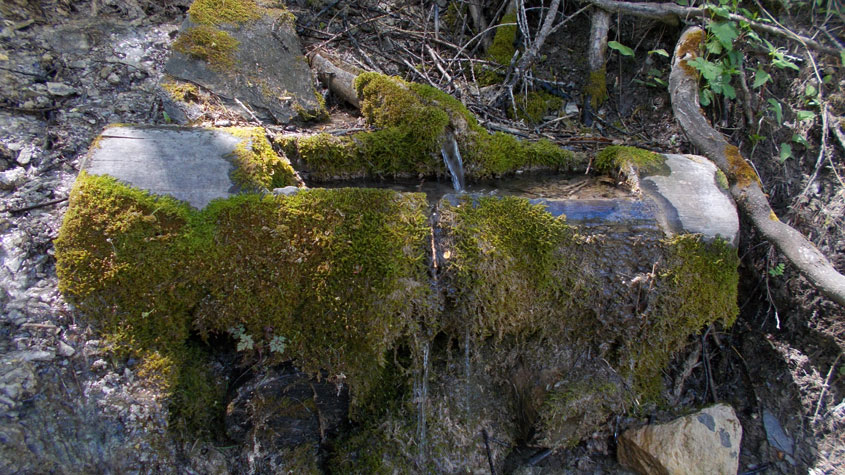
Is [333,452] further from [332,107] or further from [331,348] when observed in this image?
[332,107]

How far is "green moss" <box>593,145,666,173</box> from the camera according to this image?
10.4 ft

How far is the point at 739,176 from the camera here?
343 cm

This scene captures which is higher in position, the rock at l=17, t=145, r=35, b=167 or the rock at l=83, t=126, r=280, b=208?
the rock at l=83, t=126, r=280, b=208

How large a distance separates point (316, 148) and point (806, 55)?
3.93m

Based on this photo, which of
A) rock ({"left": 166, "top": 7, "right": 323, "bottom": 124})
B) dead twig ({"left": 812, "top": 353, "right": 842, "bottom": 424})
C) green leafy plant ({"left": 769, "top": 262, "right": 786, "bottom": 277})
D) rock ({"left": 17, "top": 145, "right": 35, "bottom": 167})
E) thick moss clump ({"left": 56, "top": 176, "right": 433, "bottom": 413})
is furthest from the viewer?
rock ({"left": 166, "top": 7, "right": 323, "bottom": 124})

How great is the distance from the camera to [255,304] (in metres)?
2.44


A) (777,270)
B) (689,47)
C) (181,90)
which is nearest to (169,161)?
(181,90)

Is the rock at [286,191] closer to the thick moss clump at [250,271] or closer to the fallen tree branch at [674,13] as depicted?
the thick moss clump at [250,271]

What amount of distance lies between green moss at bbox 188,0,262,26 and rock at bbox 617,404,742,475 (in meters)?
4.57

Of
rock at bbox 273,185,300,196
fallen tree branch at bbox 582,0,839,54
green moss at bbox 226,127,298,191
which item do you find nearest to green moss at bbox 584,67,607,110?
fallen tree branch at bbox 582,0,839,54

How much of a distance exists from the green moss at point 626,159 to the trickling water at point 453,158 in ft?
3.32

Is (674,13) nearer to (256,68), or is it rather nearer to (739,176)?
(739,176)

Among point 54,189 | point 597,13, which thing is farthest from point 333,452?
point 597,13

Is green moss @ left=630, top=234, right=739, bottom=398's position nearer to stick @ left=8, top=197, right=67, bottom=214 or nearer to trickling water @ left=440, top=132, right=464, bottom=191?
trickling water @ left=440, top=132, right=464, bottom=191
